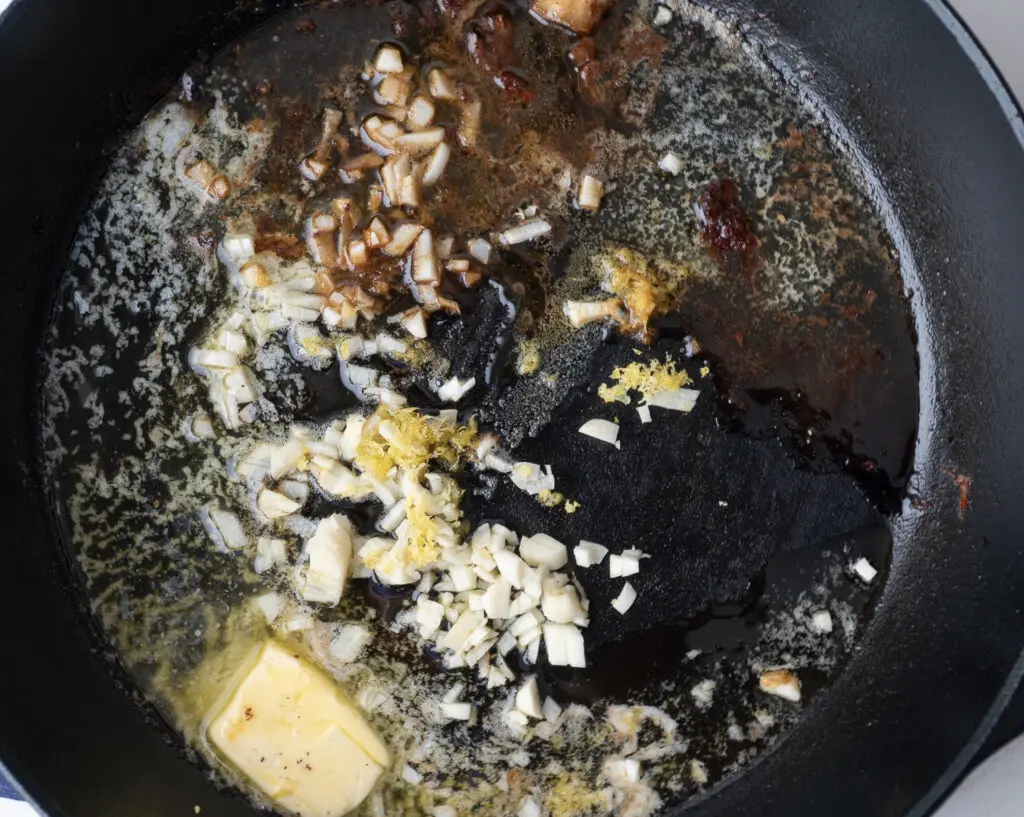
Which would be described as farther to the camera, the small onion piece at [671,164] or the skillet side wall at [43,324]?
the small onion piece at [671,164]

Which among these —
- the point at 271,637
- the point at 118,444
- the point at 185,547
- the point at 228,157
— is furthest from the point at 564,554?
the point at 228,157

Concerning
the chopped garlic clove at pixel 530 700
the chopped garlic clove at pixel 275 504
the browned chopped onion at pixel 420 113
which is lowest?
the chopped garlic clove at pixel 275 504

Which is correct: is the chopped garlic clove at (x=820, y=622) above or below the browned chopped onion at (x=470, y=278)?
below

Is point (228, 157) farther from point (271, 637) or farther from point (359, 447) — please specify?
point (271, 637)

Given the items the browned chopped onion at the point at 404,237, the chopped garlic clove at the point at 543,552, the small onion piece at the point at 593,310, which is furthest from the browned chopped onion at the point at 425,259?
the chopped garlic clove at the point at 543,552

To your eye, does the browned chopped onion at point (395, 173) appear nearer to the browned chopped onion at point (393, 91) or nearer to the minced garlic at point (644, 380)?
the browned chopped onion at point (393, 91)

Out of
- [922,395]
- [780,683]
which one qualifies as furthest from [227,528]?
[922,395]

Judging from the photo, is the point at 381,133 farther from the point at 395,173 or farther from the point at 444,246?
the point at 444,246

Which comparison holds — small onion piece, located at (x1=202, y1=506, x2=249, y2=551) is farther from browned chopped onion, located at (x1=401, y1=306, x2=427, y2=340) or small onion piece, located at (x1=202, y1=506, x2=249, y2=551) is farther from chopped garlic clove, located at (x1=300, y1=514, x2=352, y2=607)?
browned chopped onion, located at (x1=401, y1=306, x2=427, y2=340)
